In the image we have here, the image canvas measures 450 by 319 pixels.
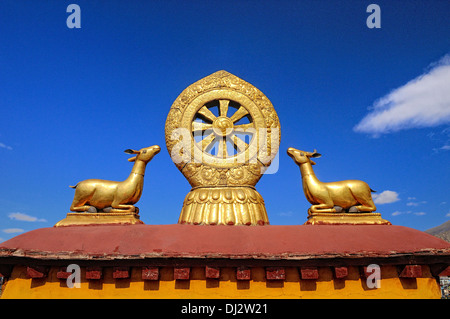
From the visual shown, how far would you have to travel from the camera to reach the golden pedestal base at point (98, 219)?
5488mm

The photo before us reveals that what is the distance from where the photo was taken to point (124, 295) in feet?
14.6

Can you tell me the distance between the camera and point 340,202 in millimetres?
5637

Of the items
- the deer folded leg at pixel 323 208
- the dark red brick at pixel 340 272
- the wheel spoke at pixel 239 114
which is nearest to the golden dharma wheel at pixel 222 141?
the wheel spoke at pixel 239 114

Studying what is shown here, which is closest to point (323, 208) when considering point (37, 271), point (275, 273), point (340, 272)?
point (340, 272)

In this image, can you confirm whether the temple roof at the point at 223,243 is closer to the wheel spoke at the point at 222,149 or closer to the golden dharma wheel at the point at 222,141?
the golden dharma wheel at the point at 222,141

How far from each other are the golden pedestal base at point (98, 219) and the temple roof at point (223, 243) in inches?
15.2

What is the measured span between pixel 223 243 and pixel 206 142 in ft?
8.98

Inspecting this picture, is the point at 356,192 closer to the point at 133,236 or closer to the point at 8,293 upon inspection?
the point at 133,236

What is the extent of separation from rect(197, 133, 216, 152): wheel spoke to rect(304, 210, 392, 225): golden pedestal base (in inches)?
108

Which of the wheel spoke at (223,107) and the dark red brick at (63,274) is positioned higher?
the wheel spoke at (223,107)

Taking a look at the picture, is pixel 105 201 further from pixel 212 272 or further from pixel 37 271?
pixel 212 272

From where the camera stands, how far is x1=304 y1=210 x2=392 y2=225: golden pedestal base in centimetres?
541

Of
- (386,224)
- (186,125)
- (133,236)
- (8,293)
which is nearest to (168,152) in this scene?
(186,125)
